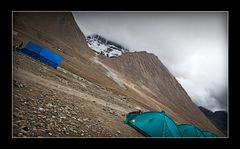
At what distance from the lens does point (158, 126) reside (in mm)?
5805

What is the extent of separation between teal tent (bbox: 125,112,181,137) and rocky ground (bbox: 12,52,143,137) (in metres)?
0.19

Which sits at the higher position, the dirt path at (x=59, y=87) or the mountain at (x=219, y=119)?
the dirt path at (x=59, y=87)

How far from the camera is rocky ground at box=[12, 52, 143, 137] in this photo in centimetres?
489

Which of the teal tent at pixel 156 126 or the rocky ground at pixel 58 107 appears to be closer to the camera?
the rocky ground at pixel 58 107

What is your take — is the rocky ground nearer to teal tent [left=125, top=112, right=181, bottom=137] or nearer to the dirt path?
the dirt path

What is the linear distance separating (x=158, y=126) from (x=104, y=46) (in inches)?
135

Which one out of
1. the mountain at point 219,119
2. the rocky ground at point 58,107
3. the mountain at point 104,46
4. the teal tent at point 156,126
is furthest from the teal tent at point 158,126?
the mountain at point 104,46

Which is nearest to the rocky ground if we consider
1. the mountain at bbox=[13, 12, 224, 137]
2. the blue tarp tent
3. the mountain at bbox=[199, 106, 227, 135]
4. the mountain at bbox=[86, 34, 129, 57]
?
the mountain at bbox=[13, 12, 224, 137]

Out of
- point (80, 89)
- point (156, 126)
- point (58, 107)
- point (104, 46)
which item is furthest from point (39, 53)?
point (156, 126)

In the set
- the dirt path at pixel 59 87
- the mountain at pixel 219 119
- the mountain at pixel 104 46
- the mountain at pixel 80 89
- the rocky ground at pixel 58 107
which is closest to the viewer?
the rocky ground at pixel 58 107

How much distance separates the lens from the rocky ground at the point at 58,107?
4.89m

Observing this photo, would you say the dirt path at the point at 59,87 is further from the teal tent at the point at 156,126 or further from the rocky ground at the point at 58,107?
the teal tent at the point at 156,126

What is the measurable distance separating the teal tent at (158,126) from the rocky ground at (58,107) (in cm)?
19
